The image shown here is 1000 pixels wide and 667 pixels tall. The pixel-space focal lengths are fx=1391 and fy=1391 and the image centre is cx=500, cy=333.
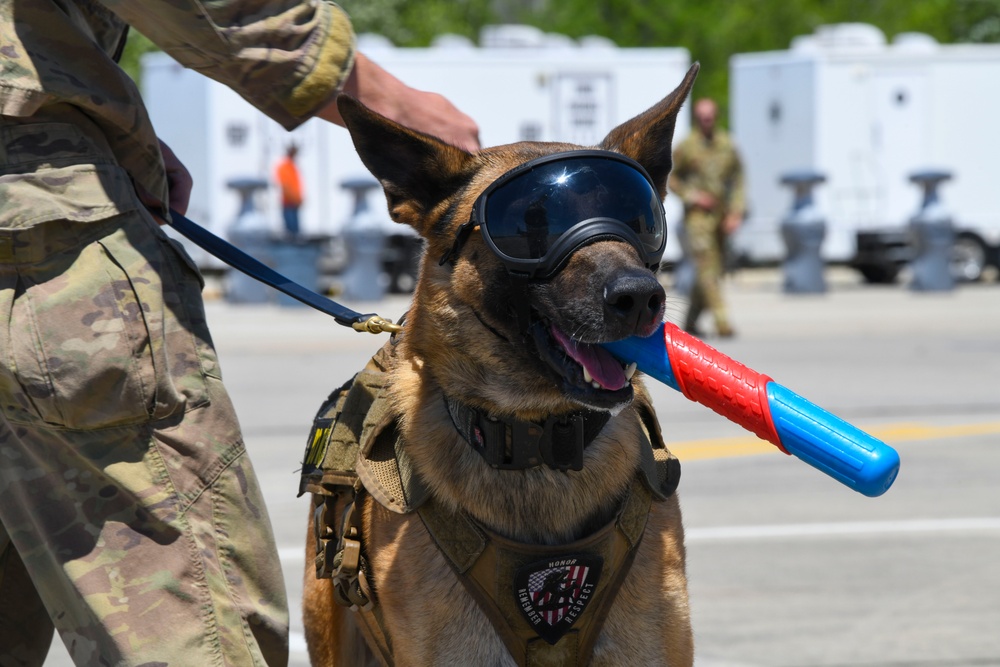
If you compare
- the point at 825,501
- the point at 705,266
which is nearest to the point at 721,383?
the point at 825,501

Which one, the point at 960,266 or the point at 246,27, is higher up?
the point at 246,27

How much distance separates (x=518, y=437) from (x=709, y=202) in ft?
38.2

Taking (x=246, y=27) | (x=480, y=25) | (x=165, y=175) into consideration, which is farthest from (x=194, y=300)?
(x=480, y=25)

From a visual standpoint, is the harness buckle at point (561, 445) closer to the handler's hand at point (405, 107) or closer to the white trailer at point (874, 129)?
the handler's hand at point (405, 107)

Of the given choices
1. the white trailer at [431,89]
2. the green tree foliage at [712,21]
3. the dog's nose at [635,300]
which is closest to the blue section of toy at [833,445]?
the dog's nose at [635,300]

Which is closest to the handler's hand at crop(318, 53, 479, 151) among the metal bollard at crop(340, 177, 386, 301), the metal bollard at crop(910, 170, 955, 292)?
the metal bollard at crop(340, 177, 386, 301)

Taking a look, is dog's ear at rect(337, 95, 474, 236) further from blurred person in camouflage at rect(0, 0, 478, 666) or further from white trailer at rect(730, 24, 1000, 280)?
white trailer at rect(730, 24, 1000, 280)

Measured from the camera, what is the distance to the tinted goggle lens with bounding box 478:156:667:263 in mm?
2758

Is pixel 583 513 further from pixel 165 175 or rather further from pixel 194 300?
pixel 165 175

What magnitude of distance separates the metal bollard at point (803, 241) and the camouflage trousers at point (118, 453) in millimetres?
18453

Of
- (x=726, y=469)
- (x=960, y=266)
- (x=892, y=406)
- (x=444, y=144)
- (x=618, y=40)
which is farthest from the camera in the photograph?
(x=618, y=40)

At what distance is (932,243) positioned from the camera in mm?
20359

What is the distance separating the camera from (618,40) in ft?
121

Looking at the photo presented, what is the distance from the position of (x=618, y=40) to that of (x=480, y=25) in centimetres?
855
